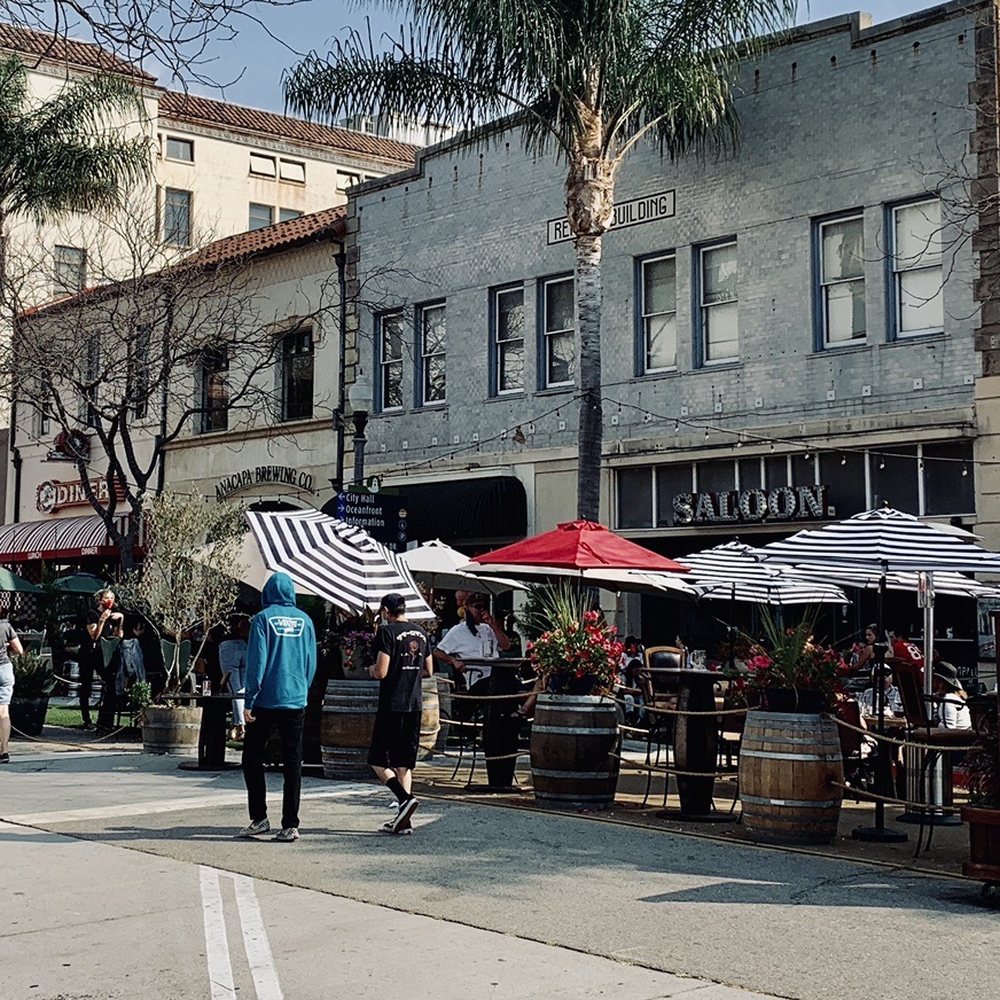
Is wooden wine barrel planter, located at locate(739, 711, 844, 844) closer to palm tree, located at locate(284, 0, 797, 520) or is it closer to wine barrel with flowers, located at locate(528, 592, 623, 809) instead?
wine barrel with flowers, located at locate(528, 592, 623, 809)

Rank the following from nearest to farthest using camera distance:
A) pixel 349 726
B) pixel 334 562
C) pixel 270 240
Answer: pixel 349 726 < pixel 334 562 < pixel 270 240

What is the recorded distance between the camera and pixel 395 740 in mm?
11047

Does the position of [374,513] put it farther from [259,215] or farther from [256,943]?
[259,215]

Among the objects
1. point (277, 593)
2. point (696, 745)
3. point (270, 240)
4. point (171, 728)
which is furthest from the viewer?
point (270, 240)

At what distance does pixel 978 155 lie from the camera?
759 inches

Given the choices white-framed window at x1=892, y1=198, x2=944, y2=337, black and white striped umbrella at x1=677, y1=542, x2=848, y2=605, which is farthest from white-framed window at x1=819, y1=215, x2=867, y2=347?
black and white striped umbrella at x1=677, y1=542, x2=848, y2=605

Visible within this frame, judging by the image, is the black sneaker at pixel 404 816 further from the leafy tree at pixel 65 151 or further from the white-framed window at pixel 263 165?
the white-framed window at pixel 263 165

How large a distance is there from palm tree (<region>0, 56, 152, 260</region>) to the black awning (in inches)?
351

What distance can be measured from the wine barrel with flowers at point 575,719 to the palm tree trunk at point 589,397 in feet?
26.7

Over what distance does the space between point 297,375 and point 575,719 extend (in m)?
19.5

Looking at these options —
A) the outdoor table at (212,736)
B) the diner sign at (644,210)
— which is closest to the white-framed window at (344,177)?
the diner sign at (644,210)

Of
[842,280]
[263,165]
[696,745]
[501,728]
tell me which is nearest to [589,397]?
[842,280]

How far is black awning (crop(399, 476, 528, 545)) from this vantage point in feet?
81.4

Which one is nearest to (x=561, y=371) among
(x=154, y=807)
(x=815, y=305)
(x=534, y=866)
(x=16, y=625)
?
(x=815, y=305)
